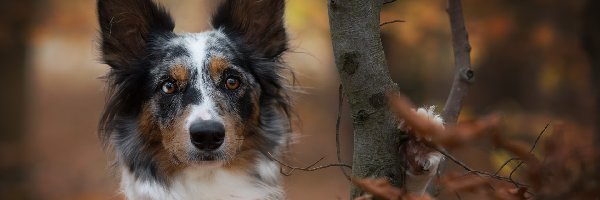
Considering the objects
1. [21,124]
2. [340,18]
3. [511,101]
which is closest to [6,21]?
[21,124]

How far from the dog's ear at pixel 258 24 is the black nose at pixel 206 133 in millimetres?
906

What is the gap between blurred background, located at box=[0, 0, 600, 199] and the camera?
963 cm

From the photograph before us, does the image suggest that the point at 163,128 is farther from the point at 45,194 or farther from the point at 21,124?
the point at 45,194

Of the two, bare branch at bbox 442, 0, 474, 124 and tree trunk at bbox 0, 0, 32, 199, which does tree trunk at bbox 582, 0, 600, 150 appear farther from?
tree trunk at bbox 0, 0, 32, 199

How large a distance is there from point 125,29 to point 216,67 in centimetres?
65

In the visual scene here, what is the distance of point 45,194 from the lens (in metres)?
15.3

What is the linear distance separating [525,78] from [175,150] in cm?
1046

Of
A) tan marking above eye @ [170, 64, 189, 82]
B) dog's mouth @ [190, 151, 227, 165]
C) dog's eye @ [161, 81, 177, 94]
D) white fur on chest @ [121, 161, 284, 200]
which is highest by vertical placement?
tan marking above eye @ [170, 64, 189, 82]

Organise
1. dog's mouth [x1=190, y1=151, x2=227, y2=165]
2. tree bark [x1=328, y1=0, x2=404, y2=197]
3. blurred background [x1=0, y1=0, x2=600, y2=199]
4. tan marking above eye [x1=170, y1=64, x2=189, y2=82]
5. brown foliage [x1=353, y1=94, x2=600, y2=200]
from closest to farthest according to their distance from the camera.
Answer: brown foliage [x1=353, y1=94, x2=600, y2=200] → tree bark [x1=328, y1=0, x2=404, y2=197] → dog's mouth [x1=190, y1=151, x2=227, y2=165] → tan marking above eye [x1=170, y1=64, x2=189, y2=82] → blurred background [x1=0, y1=0, x2=600, y2=199]

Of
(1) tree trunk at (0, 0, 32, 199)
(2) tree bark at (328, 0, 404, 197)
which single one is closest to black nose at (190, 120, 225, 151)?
(2) tree bark at (328, 0, 404, 197)

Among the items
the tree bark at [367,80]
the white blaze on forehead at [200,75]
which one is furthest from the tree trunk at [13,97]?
the tree bark at [367,80]

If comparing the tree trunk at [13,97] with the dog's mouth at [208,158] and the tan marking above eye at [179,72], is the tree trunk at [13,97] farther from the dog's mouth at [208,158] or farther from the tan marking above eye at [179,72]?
the dog's mouth at [208,158]

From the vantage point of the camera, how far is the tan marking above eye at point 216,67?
176 inches

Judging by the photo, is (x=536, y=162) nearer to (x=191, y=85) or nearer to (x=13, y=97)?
(x=191, y=85)
